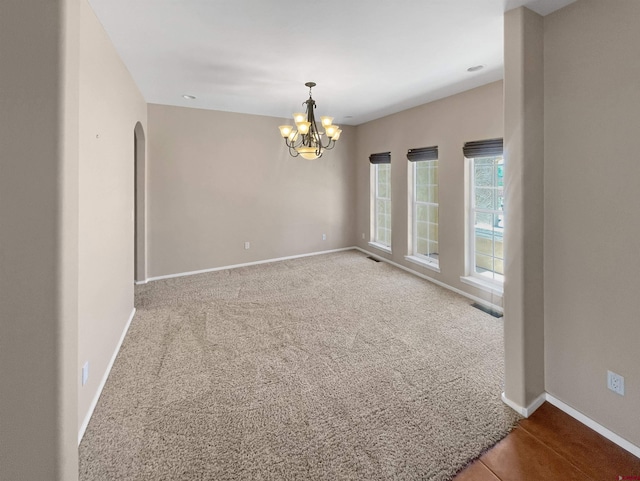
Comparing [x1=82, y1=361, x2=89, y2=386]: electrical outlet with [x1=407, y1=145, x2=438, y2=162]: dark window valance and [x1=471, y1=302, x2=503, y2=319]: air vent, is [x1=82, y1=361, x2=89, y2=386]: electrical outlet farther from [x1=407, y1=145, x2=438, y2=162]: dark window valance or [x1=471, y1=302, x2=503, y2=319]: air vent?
[x1=407, y1=145, x2=438, y2=162]: dark window valance

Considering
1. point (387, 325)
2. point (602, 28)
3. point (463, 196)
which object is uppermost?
point (602, 28)

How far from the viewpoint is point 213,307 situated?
3898 millimetres

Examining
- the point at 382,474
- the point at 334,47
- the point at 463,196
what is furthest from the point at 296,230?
the point at 382,474

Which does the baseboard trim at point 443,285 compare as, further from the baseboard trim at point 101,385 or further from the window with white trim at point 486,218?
the baseboard trim at point 101,385

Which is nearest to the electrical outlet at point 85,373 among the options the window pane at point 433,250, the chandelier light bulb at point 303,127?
the chandelier light bulb at point 303,127

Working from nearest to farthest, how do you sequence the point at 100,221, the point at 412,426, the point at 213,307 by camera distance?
the point at 412,426 < the point at 100,221 < the point at 213,307

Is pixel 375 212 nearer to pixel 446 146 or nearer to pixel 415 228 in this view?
pixel 415 228

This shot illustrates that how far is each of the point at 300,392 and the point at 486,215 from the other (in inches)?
129

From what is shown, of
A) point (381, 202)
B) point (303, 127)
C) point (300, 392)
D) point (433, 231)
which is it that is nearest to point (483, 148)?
point (433, 231)

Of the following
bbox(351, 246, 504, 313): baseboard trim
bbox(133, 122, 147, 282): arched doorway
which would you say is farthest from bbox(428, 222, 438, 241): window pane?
bbox(133, 122, 147, 282): arched doorway

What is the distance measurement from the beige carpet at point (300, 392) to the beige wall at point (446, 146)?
0.74m

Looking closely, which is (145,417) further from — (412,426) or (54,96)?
(54,96)

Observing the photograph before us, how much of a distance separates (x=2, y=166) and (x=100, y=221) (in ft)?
4.26

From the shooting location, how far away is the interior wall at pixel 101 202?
204cm
